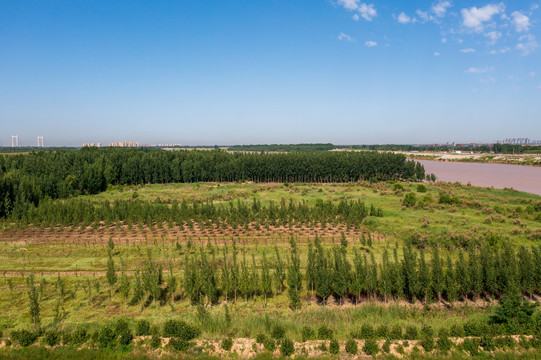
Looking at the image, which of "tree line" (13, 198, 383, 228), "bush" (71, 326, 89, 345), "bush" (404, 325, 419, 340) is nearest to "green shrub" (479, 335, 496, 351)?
"bush" (404, 325, 419, 340)

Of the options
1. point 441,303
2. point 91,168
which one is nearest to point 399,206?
point 441,303

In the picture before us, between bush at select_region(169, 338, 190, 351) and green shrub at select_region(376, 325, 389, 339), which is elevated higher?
green shrub at select_region(376, 325, 389, 339)

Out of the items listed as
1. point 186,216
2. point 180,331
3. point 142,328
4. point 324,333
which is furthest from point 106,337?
point 186,216

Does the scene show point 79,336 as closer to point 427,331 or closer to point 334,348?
point 334,348

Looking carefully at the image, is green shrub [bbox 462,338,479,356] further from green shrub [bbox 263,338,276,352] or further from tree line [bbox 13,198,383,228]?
tree line [bbox 13,198,383,228]

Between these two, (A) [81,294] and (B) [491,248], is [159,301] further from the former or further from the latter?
(B) [491,248]
